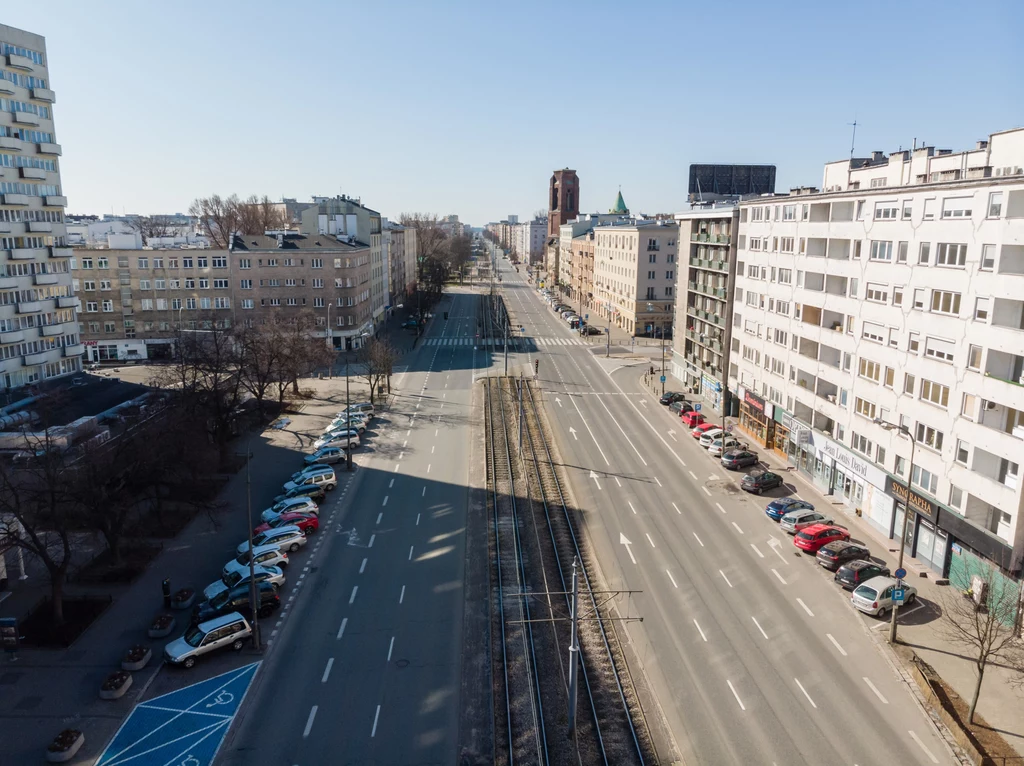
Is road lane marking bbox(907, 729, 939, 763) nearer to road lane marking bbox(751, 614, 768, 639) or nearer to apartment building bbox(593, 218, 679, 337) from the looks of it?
road lane marking bbox(751, 614, 768, 639)

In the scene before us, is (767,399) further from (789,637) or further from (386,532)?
(386,532)

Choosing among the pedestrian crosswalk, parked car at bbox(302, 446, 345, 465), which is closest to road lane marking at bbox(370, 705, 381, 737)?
parked car at bbox(302, 446, 345, 465)

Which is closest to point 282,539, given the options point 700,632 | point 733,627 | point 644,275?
point 700,632

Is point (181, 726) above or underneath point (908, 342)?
underneath

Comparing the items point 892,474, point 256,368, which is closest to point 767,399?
point 892,474

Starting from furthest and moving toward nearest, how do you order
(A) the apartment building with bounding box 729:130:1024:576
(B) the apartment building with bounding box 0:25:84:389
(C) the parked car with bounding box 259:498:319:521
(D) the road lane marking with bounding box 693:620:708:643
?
(B) the apartment building with bounding box 0:25:84:389, (C) the parked car with bounding box 259:498:319:521, (A) the apartment building with bounding box 729:130:1024:576, (D) the road lane marking with bounding box 693:620:708:643

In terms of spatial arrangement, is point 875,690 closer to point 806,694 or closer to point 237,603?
point 806,694

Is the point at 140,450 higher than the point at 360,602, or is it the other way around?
the point at 140,450
